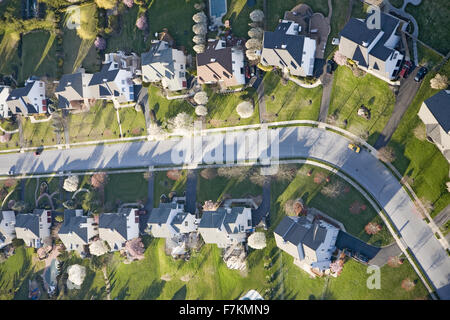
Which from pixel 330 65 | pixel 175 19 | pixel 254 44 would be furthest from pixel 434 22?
pixel 175 19

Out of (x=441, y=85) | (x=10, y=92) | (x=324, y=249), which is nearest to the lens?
(x=441, y=85)

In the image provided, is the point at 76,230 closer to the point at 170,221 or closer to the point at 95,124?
the point at 170,221

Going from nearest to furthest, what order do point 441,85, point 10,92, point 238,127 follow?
point 441,85 < point 238,127 < point 10,92

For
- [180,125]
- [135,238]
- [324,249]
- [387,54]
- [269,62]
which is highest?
[387,54]

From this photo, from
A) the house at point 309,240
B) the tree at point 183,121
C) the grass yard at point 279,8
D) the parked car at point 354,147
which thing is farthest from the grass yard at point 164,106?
the parked car at point 354,147

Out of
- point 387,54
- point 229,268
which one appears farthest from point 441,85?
point 229,268
